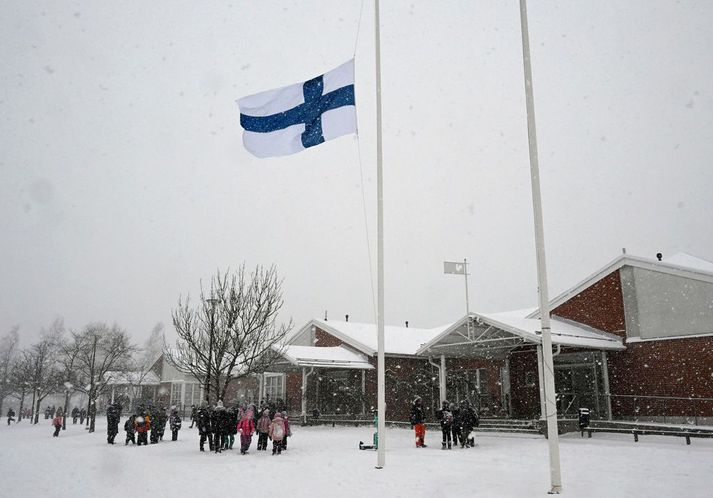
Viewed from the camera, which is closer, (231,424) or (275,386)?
(231,424)

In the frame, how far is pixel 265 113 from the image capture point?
12727 mm

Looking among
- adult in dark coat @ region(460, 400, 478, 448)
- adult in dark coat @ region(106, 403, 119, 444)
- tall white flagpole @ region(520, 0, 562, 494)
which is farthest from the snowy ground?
adult in dark coat @ region(106, 403, 119, 444)

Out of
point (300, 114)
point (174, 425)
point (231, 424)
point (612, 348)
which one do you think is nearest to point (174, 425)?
point (174, 425)

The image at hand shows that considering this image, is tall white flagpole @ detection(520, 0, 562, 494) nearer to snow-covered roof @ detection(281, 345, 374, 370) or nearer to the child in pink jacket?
the child in pink jacket

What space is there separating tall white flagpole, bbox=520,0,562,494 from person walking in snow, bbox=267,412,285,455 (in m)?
8.38

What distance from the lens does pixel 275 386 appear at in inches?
1375

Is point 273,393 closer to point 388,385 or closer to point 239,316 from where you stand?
point 388,385

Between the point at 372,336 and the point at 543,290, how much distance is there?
24876 mm

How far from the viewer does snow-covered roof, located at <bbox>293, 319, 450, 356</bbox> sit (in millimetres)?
30328

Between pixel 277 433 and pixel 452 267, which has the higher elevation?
pixel 452 267

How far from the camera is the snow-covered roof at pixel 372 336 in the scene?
99.5 feet

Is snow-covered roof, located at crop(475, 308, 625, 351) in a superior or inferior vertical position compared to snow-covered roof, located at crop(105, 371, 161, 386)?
superior

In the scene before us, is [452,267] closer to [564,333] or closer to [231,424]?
[564,333]

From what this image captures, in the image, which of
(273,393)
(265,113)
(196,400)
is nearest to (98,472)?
(265,113)
